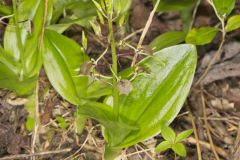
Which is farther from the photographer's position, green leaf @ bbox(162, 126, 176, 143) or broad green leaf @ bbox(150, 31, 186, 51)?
broad green leaf @ bbox(150, 31, 186, 51)

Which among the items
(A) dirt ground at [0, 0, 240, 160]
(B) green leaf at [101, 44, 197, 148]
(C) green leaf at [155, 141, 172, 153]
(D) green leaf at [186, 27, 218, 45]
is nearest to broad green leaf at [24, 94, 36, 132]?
(A) dirt ground at [0, 0, 240, 160]

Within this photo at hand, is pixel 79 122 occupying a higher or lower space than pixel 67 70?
lower

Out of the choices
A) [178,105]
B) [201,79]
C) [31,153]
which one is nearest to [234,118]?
[201,79]

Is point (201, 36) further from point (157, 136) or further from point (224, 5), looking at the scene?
point (157, 136)

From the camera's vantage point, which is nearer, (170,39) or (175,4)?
(170,39)

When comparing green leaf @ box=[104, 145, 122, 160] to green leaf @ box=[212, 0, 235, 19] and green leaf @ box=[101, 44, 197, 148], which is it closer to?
green leaf @ box=[101, 44, 197, 148]

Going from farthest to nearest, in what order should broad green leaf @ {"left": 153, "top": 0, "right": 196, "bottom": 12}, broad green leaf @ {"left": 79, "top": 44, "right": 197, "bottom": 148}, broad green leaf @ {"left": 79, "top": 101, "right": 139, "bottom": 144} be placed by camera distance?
broad green leaf @ {"left": 153, "top": 0, "right": 196, "bottom": 12}
broad green leaf @ {"left": 79, "top": 44, "right": 197, "bottom": 148}
broad green leaf @ {"left": 79, "top": 101, "right": 139, "bottom": 144}

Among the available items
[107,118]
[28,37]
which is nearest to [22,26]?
[28,37]
